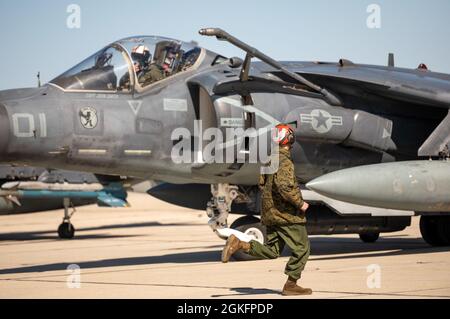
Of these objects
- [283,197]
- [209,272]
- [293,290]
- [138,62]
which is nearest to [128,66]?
[138,62]

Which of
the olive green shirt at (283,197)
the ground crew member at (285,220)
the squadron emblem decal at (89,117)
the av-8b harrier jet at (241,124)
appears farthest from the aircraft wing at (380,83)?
the olive green shirt at (283,197)

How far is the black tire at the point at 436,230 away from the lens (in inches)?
544

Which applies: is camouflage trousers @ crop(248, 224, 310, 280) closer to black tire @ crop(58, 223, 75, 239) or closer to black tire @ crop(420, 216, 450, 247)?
black tire @ crop(420, 216, 450, 247)

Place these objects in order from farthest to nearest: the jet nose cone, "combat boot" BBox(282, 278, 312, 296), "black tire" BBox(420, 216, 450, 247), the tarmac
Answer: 1. "black tire" BBox(420, 216, 450, 247)
2. the jet nose cone
3. the tarmac
4. "combat boot" BBox(282, 278, 312, 296)

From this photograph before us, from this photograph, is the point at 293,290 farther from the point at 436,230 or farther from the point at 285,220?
the point at 436,230

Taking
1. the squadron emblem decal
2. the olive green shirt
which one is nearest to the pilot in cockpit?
the squadron emblem decal

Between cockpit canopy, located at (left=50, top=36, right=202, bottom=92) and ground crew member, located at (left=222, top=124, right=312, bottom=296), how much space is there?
138 inches

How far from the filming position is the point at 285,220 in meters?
7.57

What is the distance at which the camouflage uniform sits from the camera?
24.6ft

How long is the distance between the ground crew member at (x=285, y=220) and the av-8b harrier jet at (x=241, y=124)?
2011 millimetres

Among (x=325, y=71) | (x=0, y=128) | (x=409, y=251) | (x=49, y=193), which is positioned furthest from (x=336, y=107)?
(x=49, y=193)

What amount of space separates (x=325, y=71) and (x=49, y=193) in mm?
11420

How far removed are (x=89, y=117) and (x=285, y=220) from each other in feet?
12.0

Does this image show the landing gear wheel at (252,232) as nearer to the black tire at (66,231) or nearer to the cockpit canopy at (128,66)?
the cockpit canopy at (128,66)
